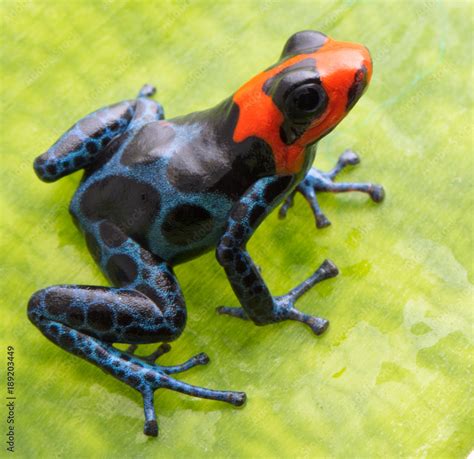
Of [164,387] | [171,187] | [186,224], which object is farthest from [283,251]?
[164,387]

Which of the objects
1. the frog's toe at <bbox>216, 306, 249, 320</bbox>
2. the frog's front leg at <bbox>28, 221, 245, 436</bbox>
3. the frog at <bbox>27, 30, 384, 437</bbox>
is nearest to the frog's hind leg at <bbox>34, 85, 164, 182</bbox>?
the frog at <bbox>27, 30, 384, 437</bbox>

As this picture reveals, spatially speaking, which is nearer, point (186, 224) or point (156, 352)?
point (186, 224)

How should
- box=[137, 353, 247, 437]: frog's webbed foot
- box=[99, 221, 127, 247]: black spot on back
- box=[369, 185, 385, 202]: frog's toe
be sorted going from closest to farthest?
box=[99, 221, 127, 247]: black spot on back
box=[137, 353, 247, 437]: frog's webbed foot
box=[369, 185, 385, 202]: frog's toe

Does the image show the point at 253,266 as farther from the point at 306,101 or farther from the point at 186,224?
the point at 306,101

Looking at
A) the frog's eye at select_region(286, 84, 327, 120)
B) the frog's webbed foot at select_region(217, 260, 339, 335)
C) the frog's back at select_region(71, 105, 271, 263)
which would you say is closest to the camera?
the frog's eye at select_region(286, 84, 327, 120)

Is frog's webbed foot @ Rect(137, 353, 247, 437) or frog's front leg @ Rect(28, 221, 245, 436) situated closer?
frog's front leg @ Rect(28, 221, 245, 436)

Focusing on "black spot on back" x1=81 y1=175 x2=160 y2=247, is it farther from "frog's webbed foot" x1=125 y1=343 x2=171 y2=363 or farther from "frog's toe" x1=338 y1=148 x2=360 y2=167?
"frog's toe" x1=338 y1=148 x2=360 y2=167
